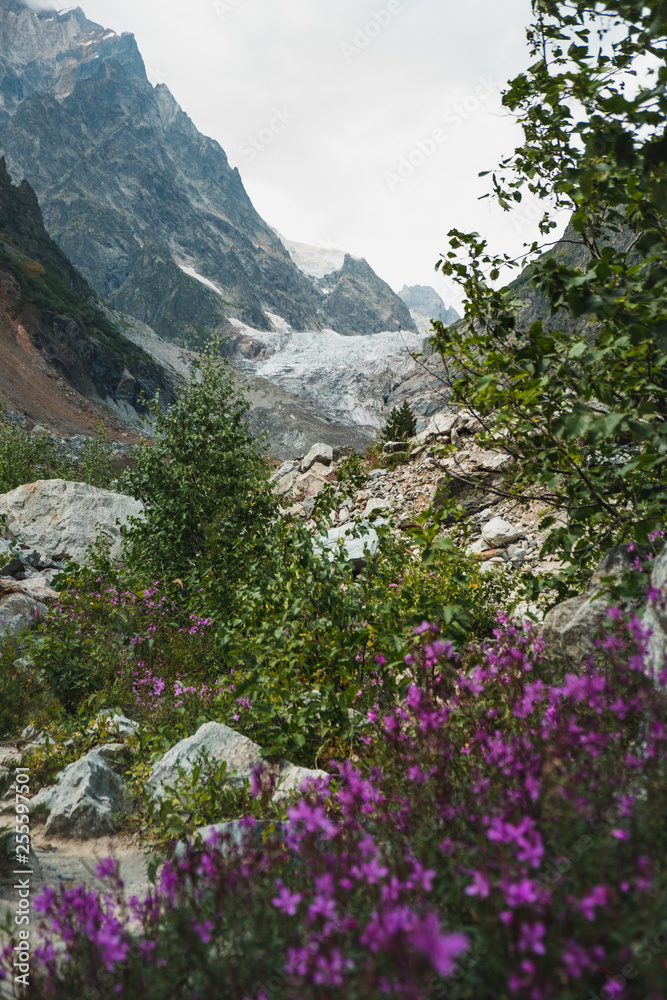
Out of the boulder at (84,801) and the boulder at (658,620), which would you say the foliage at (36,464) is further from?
the boulder at (658,620)

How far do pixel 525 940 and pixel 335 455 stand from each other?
57.7 feet

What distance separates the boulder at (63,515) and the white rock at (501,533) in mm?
7517

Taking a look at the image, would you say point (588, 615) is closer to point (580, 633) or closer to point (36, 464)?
point (580, 633)

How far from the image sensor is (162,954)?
5.72 feet

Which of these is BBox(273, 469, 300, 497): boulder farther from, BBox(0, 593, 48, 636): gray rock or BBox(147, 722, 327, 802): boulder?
BBox(147, 722, 327, 802): boulder

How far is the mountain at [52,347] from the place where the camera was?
4886 cm

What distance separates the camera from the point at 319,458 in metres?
18.1

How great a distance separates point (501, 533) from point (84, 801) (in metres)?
6.56

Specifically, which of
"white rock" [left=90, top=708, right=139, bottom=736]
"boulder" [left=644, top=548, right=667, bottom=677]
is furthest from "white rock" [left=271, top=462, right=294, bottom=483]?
"boulder" [left=644, top=548, right=667, bottom=677]

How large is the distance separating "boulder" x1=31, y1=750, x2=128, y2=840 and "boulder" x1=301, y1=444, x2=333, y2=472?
14154 millimetres

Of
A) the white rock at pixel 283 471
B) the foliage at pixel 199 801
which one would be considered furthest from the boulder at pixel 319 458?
the foliage at pixel 199 801

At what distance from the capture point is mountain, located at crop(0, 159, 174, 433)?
48.9m

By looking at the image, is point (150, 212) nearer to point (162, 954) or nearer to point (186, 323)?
point (186, 323)

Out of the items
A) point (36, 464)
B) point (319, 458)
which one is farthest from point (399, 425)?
point (36, 464)
